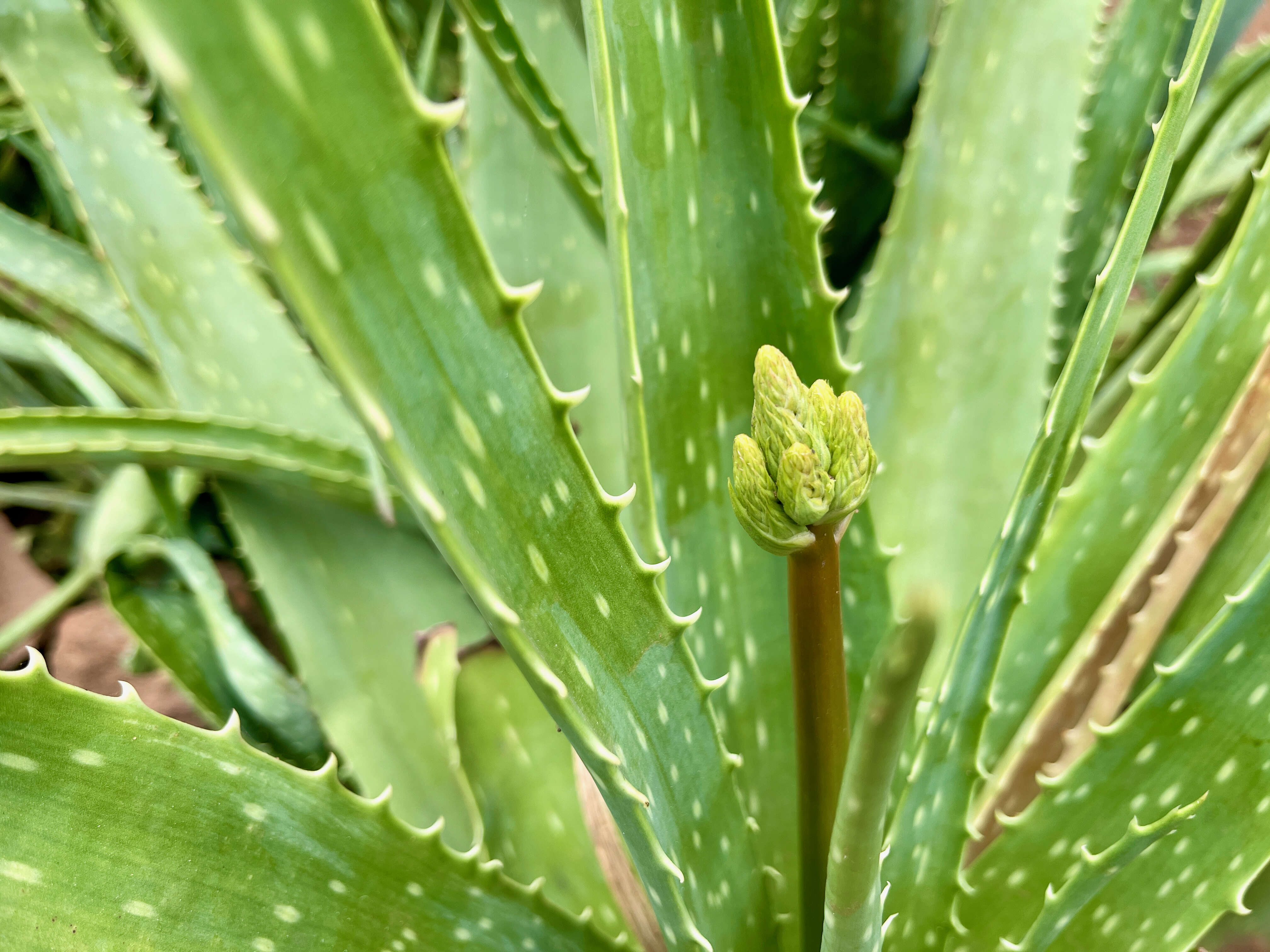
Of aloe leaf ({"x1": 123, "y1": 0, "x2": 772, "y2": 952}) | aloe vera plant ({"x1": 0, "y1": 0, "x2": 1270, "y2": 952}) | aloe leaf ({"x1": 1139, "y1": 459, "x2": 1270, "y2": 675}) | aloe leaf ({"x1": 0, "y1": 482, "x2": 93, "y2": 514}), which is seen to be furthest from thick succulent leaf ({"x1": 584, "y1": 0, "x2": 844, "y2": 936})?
aloe leaf ({"x1": 0, "y1": 482, "x2": 93, "y2": 514})

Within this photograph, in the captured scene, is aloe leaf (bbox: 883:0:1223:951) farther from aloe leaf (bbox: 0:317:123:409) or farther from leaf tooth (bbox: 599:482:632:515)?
aloe leaf (bbox: 0:317:123:409)

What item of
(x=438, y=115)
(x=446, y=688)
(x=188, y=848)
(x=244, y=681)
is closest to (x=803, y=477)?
(x=438, y=115)

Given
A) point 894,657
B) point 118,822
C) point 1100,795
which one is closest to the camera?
point 894,657

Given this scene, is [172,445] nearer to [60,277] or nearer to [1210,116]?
[60,277]

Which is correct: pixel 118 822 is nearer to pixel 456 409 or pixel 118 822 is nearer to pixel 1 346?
pixel 456 409

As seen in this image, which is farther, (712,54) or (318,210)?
(712,54)

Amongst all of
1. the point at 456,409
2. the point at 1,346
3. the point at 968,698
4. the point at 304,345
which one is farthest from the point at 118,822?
the point at 1,346

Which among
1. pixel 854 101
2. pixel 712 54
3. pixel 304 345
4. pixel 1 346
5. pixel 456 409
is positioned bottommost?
pixel 1 346
